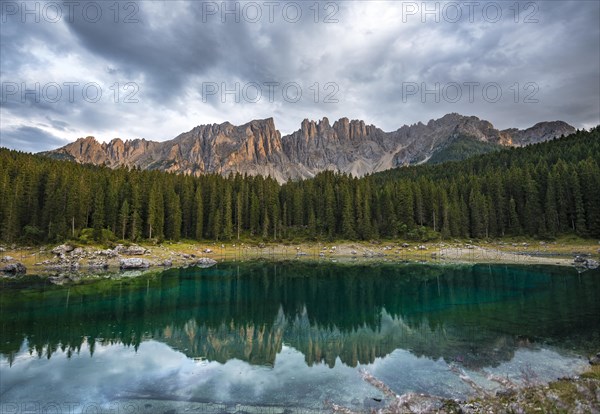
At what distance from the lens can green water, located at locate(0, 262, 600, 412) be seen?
16062 mm

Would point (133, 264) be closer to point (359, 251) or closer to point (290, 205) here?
point (359, 251)

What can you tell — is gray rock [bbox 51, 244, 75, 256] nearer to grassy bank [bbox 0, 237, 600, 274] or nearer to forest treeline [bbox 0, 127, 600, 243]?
grassy bank [bbox 0, 237, 600, 274]

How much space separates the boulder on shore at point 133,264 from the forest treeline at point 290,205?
Answer: 18446 millimetres

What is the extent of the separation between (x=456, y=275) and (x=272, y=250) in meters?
51.6

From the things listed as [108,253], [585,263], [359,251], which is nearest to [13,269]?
[108,253]

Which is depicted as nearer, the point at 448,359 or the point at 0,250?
the point at 448,359

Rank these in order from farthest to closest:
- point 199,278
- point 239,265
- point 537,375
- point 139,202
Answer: point 139,202
point 239,265
point 199,278
point 537,375

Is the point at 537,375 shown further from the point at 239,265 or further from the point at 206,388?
the point at 239,265

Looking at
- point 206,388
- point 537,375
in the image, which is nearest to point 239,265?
point 206,388

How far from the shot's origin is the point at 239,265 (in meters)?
68.5

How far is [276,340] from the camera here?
964 inches

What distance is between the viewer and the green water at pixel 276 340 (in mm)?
16062

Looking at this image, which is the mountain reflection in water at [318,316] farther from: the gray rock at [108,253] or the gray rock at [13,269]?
the gray rock at [108,253]

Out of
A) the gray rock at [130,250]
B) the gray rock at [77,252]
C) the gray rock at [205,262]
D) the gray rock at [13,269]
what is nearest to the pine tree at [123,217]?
the gray rock at [130,250]
